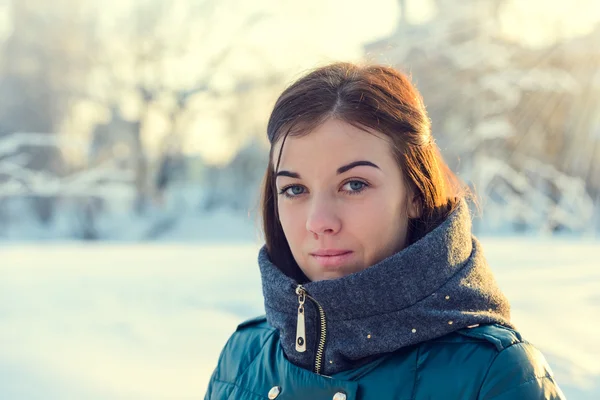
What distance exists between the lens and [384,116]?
950 mm

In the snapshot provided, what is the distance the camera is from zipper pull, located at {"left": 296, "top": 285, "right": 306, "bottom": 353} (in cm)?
95

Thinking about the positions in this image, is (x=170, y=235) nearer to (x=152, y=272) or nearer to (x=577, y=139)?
(x=152, y=272)

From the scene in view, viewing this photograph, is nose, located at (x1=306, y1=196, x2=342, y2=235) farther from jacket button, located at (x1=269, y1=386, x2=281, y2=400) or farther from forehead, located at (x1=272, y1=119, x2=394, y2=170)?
jacket button, located at (x1=269, y1=386, x2=281, y2=400)

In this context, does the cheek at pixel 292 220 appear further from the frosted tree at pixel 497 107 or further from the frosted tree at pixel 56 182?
the frosted tree at pixel 56 182

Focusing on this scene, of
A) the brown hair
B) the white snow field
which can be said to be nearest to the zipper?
the brown hair

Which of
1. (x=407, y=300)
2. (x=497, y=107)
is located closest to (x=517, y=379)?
(x=407, y=300)

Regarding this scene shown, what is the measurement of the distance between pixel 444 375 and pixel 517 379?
10 cm

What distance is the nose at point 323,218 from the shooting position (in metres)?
0.91

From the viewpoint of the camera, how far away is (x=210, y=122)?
8.22m

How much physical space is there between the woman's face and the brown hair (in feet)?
0.07

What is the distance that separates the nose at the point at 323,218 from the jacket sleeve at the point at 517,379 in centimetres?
31

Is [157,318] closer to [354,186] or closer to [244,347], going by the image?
[244,347]

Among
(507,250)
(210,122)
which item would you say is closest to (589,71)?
(507,250)

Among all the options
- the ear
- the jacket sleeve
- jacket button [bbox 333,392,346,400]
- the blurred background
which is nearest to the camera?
the jacket sleeve
